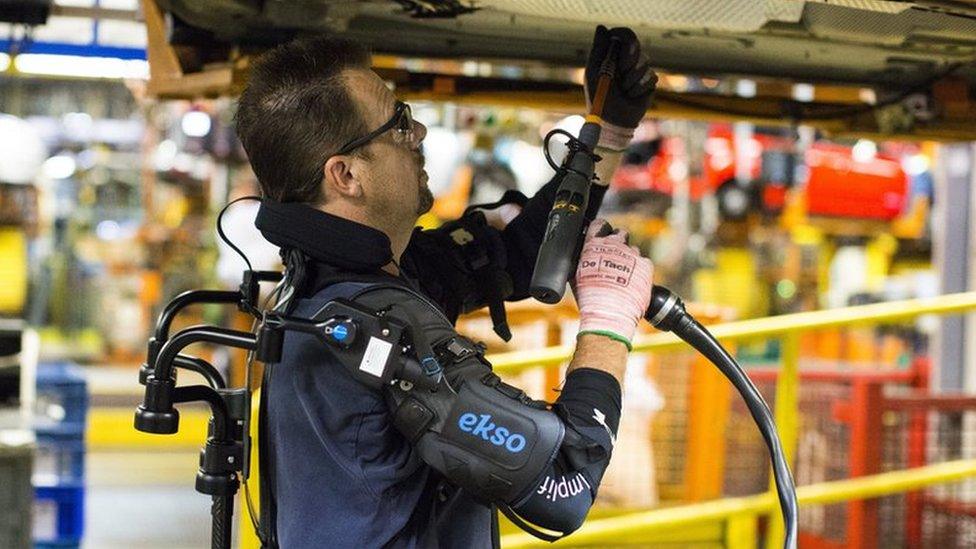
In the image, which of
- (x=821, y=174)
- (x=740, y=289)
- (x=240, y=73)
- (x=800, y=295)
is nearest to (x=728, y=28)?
(x=240, y=73)

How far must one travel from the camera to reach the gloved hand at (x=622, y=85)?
2699mm

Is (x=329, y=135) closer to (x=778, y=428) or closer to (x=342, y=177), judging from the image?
(x=342, y=177)

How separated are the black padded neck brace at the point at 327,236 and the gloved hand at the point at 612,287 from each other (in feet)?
1.30

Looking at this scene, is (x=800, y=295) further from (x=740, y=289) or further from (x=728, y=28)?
(x=728, y=28)

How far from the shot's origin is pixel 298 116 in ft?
7.80

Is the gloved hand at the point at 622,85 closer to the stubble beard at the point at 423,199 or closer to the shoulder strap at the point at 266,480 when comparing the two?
the stubble beard at the point at 423,199

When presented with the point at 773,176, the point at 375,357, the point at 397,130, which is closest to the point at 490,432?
the point at 375,357

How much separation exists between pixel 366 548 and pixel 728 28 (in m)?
1.66

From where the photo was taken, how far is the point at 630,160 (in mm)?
11758

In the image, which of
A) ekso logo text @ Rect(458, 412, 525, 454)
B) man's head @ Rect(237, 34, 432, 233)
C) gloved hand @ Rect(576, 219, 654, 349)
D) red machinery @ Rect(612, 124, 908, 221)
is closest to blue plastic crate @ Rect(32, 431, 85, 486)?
man's head @ Rect(237, 34, 432, 233)

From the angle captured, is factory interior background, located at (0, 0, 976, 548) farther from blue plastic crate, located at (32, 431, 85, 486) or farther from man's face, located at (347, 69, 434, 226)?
man's face, located at (347, 69, 434, 226)

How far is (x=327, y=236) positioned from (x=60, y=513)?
396 cm

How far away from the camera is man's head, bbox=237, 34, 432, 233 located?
238cm

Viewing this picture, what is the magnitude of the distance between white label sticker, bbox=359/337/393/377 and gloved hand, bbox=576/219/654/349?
0.44 m
